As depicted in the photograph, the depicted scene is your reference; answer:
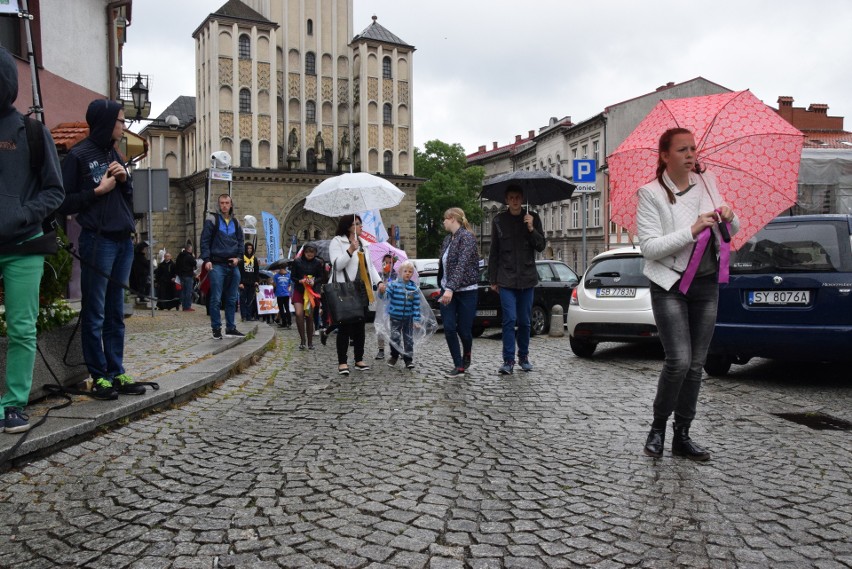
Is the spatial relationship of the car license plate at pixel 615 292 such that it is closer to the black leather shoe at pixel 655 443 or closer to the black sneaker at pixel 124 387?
the black leather shoe at pixel 655 443

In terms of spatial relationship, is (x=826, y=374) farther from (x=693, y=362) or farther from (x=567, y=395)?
(x=693, y=362)

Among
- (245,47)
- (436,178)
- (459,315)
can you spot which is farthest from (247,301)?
(436,178)

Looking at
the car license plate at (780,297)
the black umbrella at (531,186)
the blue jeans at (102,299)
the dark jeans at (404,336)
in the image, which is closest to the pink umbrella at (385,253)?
the dark jeans at (404,336)

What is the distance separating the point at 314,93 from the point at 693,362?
54275 millimetres

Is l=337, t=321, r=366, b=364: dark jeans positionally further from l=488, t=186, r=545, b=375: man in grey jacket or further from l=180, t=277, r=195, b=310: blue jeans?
l=180, t=277, r=195, b=310: blue jeans

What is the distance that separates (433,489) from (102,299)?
3062 mm

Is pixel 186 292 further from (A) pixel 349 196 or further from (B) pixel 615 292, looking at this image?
(B) pixel 615 292

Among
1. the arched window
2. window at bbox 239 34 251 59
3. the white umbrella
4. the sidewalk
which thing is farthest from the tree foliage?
the white umbrella

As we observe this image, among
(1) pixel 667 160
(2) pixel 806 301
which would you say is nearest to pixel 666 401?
(1) pixel 667 160

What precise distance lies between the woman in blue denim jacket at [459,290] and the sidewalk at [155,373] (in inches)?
94.7

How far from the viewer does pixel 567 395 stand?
7547 millimetres

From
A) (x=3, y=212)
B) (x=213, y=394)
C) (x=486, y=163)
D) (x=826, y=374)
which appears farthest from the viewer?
(x=486, y=163)

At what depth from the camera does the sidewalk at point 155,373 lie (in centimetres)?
489

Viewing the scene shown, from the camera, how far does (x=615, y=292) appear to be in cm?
1077
